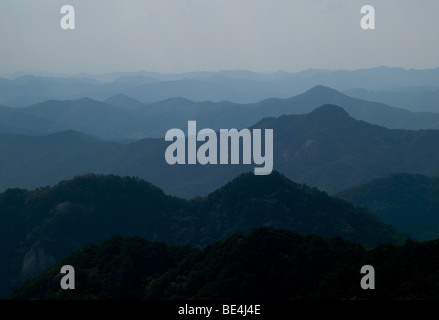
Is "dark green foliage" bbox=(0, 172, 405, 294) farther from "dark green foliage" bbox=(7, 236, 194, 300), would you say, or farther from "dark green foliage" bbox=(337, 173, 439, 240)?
"dark green foliage" bbox=(337, 173, 439, 240)

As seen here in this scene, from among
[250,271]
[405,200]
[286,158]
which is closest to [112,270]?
[250,271]

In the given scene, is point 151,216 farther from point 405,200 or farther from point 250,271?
point 405,200

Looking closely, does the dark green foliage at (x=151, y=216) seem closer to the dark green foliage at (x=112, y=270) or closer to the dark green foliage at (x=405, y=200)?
the dark green foliage at (x=112, y=270)

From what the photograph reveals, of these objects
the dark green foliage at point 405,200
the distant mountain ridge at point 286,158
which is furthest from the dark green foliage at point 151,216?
the distant mountain ridge at point 286,158

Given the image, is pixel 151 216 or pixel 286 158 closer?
pixel 151 216

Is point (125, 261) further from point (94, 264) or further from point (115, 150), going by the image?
point (115, 150)

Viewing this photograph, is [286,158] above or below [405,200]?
above

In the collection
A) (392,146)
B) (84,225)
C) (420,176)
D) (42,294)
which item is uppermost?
(392,146)

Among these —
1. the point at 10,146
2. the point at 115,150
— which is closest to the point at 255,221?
the point at 115,150
